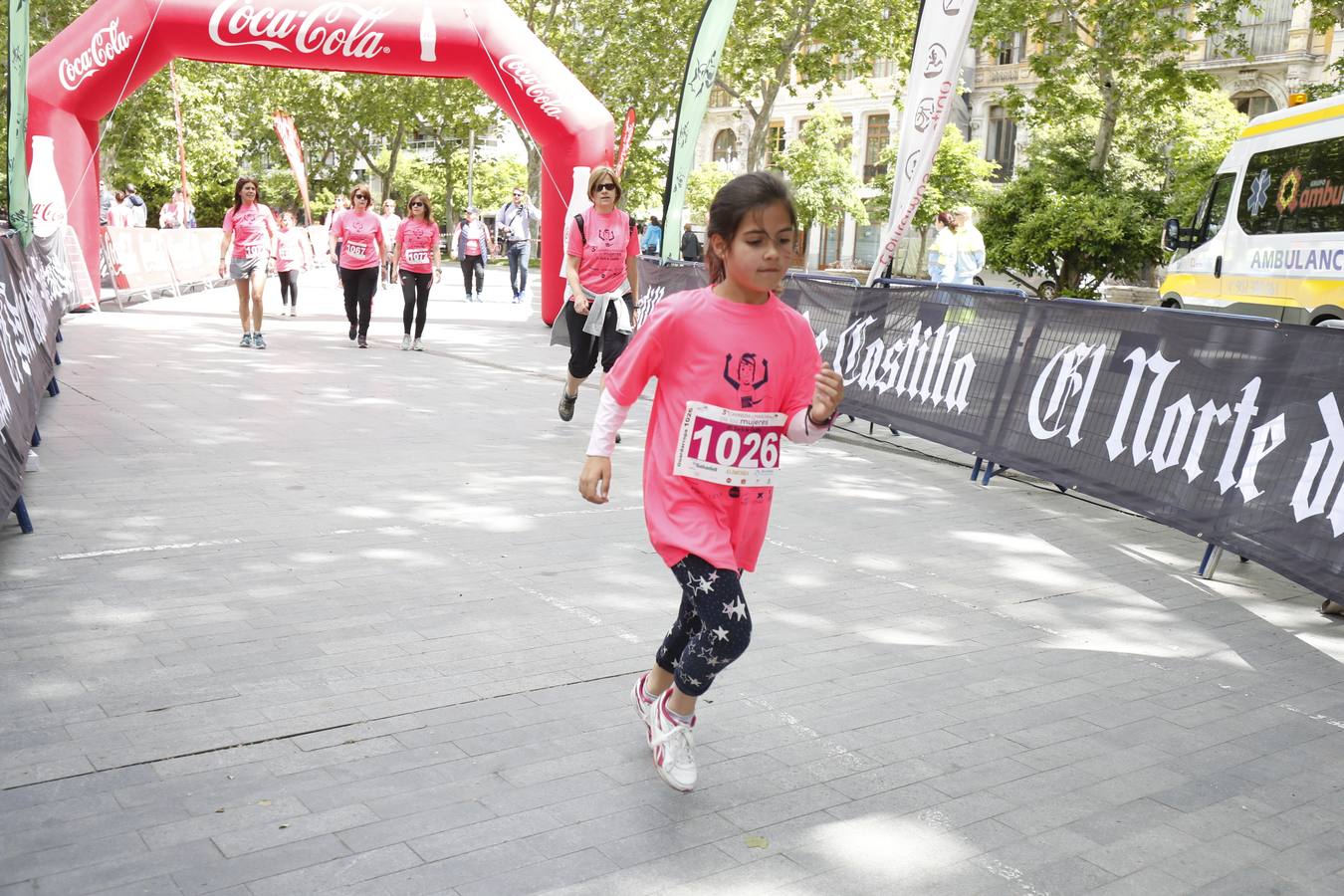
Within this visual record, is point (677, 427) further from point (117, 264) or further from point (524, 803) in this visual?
point (117, 264)

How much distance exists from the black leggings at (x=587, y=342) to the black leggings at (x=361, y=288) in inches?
238

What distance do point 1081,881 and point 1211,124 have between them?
3423 centimetres

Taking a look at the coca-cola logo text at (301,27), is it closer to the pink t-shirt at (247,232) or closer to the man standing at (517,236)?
the pink t-shirt at (247,232)

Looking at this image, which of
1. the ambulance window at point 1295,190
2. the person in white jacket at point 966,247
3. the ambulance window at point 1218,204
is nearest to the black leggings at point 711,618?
the ambulance window at point 1295,190

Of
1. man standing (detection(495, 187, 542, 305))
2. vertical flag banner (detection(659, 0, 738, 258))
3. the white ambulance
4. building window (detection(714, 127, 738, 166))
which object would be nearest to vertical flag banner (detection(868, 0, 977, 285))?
the white ambulance

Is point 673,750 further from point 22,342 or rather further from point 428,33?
point 428,33

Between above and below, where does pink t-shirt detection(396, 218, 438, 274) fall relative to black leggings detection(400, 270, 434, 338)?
above

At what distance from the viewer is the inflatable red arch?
52.6 ft

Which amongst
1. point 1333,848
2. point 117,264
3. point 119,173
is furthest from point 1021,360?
point 119,173

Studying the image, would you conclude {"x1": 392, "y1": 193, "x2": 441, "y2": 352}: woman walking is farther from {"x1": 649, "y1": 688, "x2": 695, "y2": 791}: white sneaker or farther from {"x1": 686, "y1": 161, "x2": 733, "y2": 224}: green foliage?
{"x1": 686, "y1": 161, "x2": 733, "y2": 224}: green foliage

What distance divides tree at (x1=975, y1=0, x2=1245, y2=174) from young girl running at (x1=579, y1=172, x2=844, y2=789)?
23800 millimetres

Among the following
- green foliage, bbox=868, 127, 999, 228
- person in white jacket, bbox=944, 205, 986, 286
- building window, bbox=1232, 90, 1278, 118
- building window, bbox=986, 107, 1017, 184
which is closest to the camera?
person in white jacket, bbox=944, 205, 986, 286

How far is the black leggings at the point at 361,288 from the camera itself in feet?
49.5

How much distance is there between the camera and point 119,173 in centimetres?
3816
